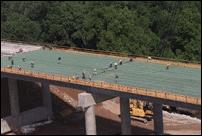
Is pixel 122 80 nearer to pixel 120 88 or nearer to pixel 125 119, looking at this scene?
pixel 120 88

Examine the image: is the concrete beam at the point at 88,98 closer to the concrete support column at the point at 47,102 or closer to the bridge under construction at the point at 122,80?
the bridge under construction at the point at 122,80

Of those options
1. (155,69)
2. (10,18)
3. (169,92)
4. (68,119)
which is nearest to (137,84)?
(169,92)

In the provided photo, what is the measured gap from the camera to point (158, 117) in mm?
60312

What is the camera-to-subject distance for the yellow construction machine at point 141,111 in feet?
236

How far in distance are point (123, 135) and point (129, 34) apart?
38667 mm

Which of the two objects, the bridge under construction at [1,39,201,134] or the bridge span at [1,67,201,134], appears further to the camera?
the bridge under construction at [1,39,201,134]

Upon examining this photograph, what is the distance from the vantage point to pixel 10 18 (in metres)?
117

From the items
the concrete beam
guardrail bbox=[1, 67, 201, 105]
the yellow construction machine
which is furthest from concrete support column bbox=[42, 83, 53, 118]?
A: the concrete beam

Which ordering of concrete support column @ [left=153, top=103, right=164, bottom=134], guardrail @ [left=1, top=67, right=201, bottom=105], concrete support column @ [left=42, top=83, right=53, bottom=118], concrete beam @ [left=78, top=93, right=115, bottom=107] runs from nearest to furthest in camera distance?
guardrail @ [left=1, top=67, right=201, bottom=105], concrete beam @ [left=78, top=93, right=115, bottom=107], concrete support column @ [left=153, top=103, right=164, bottom=134], concrete support column @ [left=42, top=83, right=53, bottom=118]

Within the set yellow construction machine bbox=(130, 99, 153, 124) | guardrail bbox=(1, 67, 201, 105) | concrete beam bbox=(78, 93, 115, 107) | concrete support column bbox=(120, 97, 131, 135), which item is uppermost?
guardrail bbox=(1, 67, 201, 105)

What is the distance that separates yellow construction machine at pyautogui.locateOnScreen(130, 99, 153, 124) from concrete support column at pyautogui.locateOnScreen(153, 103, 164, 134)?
354 inches

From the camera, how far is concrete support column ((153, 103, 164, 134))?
196ft

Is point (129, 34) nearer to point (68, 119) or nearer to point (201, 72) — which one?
point (68, 119)

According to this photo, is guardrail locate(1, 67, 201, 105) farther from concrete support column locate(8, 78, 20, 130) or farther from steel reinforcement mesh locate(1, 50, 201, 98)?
concrete support column locate(8, 78, 20, 130)
